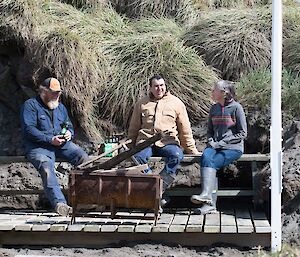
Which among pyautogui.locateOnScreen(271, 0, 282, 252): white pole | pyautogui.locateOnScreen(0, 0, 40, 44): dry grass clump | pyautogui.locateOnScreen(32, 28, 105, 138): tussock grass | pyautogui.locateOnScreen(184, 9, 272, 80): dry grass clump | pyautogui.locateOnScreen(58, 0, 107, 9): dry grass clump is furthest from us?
pyautogui.locateOnScreen(58, 0, 107, 9): dry grass clump

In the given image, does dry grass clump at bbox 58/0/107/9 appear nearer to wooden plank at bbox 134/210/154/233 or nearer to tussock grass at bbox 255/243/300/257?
wooden plank at bbox 134/210/154/233

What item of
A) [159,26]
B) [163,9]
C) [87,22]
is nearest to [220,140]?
[159,26]

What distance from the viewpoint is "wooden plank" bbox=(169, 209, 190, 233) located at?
703 centimetres

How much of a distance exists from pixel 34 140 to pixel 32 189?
136 centimetres

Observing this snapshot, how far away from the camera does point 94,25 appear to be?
11.1 m

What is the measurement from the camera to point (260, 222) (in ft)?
24.2

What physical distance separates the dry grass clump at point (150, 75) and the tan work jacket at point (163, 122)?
1.22 metres

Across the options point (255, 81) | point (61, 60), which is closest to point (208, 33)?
point (255, 81)

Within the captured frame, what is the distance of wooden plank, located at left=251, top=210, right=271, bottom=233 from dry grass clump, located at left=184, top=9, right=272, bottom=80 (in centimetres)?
284

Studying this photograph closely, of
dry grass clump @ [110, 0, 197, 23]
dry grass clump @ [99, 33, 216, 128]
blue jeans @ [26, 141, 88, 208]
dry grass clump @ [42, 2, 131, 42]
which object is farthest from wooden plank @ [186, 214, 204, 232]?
dry grass clump @ [110, 0, 197, 23]

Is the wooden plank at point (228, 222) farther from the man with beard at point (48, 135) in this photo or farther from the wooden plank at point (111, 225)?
the man with beard at point (48, 135)

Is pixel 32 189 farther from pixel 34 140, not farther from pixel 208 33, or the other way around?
pixel 208 33

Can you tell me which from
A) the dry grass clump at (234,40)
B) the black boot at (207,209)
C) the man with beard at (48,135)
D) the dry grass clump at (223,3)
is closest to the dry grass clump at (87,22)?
the dry grass clump at (234,40)

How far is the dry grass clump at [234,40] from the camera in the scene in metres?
10.3
